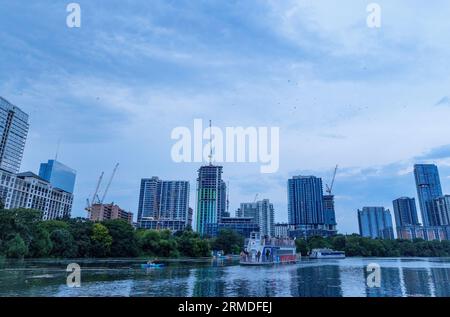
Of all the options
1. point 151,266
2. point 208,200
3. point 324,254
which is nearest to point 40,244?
point 151,266

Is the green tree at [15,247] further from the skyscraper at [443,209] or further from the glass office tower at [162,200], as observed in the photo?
the glass office tower at [162,200]

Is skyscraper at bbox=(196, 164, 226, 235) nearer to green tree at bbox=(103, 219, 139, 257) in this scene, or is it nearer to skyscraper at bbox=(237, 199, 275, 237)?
skyscraper at bbox=(237, 199, 275, 237)

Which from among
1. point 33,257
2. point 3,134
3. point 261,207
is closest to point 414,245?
point 33,257

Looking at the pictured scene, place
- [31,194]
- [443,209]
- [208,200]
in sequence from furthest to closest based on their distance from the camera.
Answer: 1. [208,200]
2. [31,194]
3. [443,209]

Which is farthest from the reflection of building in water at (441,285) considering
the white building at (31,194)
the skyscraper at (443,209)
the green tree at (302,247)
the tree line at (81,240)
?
the white building at (31,194)

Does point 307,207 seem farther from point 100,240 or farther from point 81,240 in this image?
point 81,240
